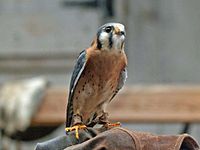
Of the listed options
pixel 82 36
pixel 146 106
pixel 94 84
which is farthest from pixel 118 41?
pixel 82 36

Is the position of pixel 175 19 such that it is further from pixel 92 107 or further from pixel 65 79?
pixel 92 107

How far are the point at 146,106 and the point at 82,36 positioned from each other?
5.87 feet

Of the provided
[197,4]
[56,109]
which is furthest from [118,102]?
[197,4]

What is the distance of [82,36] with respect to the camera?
617 cm

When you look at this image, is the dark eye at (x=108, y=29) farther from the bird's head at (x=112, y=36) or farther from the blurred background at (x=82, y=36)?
the blurred background at (x=82, y=36)

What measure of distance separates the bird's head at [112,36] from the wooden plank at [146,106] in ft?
6.27

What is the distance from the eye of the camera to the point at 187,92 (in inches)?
175

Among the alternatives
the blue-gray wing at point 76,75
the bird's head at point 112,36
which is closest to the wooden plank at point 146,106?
the blue-gray wing at point 76,75

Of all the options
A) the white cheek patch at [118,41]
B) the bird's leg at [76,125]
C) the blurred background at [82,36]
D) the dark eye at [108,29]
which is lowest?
the blurred background at [82,36]

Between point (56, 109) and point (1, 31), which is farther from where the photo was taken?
point (1, 31)

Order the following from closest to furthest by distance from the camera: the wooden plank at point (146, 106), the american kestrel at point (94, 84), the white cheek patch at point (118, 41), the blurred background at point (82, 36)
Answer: the white cheek patch at point (118, 41) → the american kestrel at point (94, 84) → the wooden plank at point (146, 106) → the blurred background at point (82, 36)

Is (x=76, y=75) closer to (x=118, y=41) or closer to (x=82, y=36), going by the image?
(x=118, y=41)

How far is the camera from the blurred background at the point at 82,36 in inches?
240

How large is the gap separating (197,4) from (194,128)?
80cm
